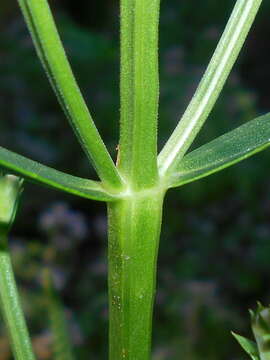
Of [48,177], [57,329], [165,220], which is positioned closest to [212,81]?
[48,177]

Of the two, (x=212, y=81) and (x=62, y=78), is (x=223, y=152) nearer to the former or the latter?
(x=212, y=81)

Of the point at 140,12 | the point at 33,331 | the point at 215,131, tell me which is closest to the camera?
the point at 140,12

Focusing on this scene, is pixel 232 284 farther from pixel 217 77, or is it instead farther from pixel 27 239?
pixel 217 77

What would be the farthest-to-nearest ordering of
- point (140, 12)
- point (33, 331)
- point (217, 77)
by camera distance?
point (33, 331)
point (217, 77)
point (140, 12)

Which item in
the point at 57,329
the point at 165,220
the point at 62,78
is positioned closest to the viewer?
the point at 62,78

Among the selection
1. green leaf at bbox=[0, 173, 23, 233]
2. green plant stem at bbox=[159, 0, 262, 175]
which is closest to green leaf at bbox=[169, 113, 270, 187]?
green plant stem at bbox=[159, 0, 262, 175]

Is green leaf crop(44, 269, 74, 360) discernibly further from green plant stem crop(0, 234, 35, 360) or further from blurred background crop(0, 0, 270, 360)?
blurred background crop(0, 0, 270, 360)

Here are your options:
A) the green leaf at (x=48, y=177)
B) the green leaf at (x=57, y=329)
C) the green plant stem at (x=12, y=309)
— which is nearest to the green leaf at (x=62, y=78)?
the green leaf at (x=48, y=177)

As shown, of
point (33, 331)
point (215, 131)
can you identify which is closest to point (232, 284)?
point (215, 131)
